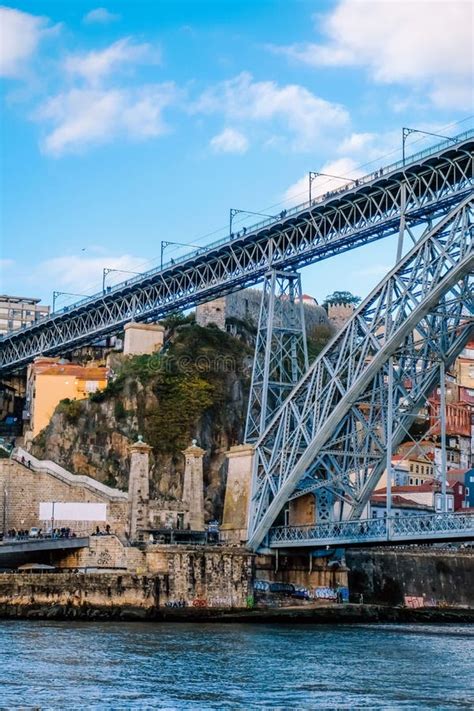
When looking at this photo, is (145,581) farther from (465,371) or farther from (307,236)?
(465,371)

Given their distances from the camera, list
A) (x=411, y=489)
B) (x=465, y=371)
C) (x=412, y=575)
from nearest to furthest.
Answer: (x=412, y=575) → (x=411, y=489) → (x=465, y=371)

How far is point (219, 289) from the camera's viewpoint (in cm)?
6481

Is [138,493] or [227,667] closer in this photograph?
[227,667]

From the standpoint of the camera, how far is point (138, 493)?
58.5 meters

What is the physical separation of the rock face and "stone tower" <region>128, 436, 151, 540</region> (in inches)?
461

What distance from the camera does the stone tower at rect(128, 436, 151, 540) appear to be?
5806cm

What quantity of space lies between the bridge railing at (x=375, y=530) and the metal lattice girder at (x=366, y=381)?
109cm

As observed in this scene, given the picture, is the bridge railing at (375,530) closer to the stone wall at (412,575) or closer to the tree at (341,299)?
the stone wall at (412,575)

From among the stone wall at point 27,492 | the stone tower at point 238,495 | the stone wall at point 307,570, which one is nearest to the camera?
the stone wall at point 307,570

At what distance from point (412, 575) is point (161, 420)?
17198mm

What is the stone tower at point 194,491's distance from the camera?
6012 centimetres

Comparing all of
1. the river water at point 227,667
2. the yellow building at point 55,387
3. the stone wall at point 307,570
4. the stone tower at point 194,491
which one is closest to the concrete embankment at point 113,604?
the river water at point 227,667

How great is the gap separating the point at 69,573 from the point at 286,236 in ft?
55.9

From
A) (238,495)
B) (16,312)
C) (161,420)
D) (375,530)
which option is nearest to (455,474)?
(161,420)
